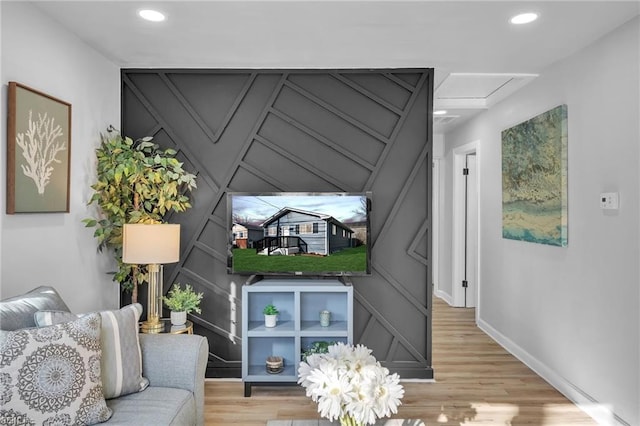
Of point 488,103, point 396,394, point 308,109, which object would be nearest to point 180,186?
point 308,109

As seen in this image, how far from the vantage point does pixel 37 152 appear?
257 cm

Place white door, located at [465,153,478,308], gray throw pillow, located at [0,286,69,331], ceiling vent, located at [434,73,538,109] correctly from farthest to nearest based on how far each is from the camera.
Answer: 1. white door, located at [465,153,478,308]
2. ceiling vent, located at [434,73,538,109]
3. gray throw pillow, located at [0,286,69,331]

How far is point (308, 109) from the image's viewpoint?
3725mm

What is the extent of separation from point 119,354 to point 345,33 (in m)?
2.24

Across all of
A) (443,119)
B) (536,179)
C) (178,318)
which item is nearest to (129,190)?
(178,318)

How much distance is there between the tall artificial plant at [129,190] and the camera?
127 inches

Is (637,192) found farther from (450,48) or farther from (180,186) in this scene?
(180,186)

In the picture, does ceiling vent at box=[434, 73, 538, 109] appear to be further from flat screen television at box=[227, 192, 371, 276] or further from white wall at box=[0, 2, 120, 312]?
white wall at box=[0, 2, 120, 312]

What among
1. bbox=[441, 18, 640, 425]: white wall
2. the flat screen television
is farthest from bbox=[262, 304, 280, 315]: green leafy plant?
bbox=[441, 18, 640, 425]: white wall

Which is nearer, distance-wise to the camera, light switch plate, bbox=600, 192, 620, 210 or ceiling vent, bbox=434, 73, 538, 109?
light switch plate, bbox=600, 192, 620, 210

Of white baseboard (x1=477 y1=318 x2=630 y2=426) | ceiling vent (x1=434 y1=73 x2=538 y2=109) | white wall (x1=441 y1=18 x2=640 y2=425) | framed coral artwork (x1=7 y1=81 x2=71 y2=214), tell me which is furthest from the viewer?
ceiling vent (x1=434 y1=73 x2=538 y2=109)

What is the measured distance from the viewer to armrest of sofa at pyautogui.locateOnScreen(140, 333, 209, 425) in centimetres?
222

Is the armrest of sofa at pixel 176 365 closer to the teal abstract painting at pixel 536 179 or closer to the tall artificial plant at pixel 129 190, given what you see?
the tall artificial plant at pixel 129 190

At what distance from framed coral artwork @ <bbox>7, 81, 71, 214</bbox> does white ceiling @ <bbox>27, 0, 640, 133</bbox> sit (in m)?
0.55
